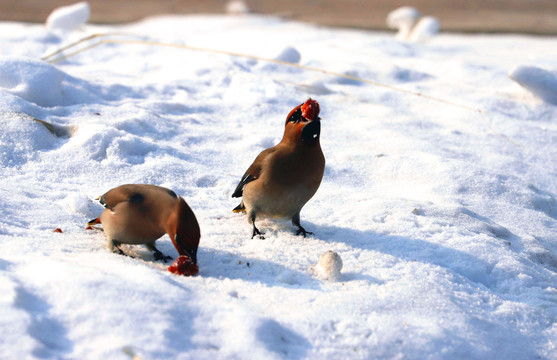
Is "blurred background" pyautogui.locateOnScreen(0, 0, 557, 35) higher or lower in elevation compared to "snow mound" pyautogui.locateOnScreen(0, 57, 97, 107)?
higher

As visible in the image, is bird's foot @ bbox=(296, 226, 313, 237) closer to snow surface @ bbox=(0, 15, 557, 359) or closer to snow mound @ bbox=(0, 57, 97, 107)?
snow surface @ bbox=(0, 15, 557, 359)

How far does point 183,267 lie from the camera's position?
2.67 m

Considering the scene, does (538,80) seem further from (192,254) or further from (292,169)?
(192,254)

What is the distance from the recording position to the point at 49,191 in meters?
3.55

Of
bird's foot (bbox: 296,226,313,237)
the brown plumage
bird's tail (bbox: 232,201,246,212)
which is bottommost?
bird's foot (bbox: 296,226,313,237)

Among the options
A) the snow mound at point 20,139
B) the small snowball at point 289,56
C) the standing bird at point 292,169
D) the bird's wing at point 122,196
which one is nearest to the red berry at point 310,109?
the standing bird at point 292,169

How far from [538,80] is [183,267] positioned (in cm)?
433

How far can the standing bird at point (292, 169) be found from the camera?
10.4 ft

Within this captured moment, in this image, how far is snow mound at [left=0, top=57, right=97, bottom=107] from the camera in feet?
15.1

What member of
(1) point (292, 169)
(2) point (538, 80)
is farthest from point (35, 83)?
(2) point (538, 80)

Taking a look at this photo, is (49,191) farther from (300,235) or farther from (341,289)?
(341,289)

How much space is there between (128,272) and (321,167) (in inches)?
47.9

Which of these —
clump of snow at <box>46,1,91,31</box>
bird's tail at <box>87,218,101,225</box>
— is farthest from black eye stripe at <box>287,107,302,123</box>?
clump of snow at <box>46,1,91,31</box>

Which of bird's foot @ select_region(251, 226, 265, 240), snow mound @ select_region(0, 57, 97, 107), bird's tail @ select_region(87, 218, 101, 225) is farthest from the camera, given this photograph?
snow mound @ select_region(0, 57, 97, 107)
